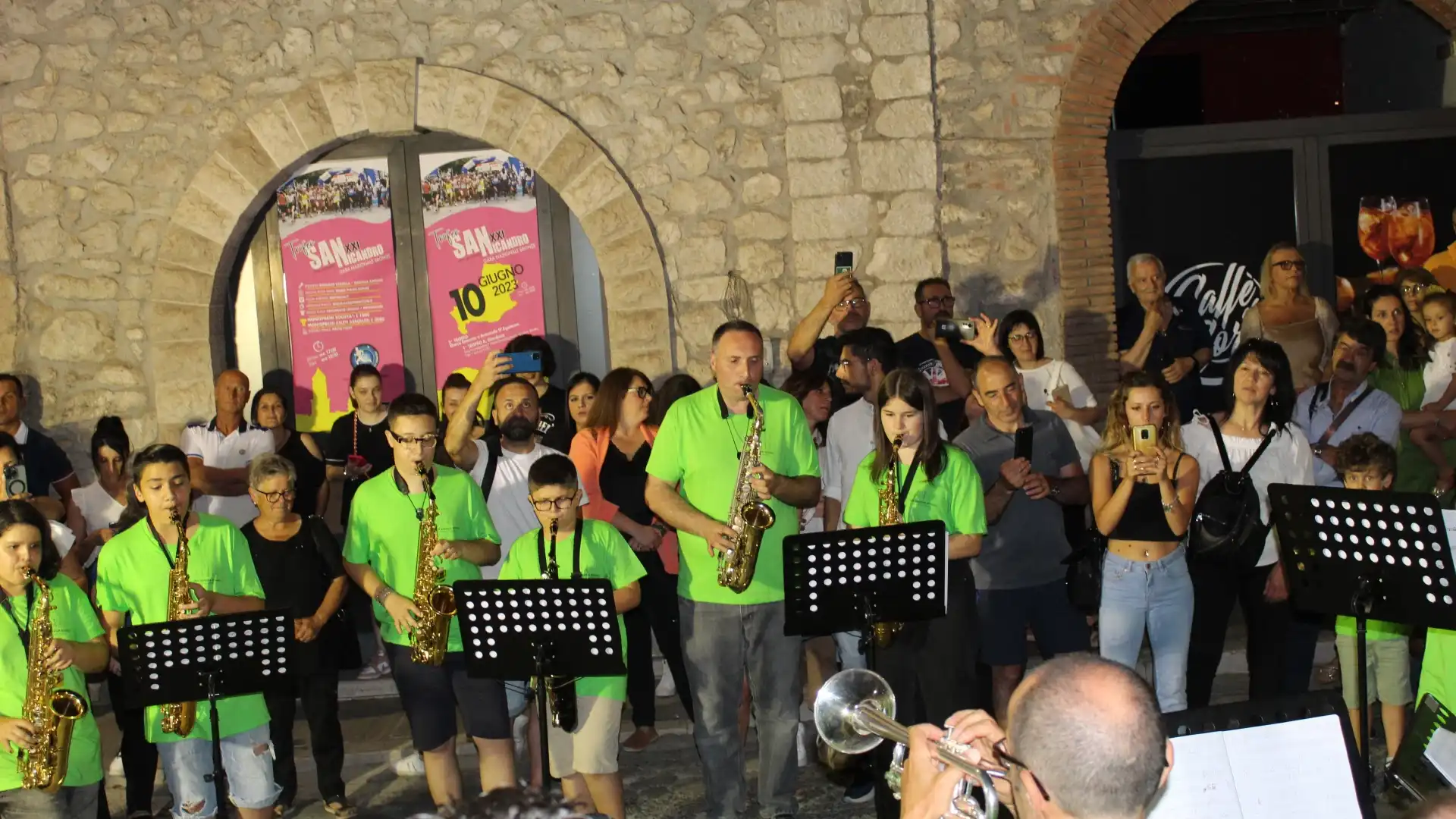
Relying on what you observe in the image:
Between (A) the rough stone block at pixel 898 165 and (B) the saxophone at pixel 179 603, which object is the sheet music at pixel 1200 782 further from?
(A) the rough stone block at pixel 898 165

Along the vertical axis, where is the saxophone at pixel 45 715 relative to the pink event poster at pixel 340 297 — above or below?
below

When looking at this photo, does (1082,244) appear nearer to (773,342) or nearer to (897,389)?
(773,342)

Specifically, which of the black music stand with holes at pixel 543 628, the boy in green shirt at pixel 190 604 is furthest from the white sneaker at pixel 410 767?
the black music stand with holes at pixel 543 628

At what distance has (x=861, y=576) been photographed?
A: 5730mm

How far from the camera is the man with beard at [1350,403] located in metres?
7.52

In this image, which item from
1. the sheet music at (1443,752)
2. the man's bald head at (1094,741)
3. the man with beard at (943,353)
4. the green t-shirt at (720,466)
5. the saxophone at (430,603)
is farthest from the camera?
the man with beard at (943,353)

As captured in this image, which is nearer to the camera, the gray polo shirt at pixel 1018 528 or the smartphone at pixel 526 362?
the gray polo shirt at pixel 1018 528

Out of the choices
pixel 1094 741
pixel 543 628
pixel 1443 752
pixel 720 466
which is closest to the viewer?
pixel 1094 741

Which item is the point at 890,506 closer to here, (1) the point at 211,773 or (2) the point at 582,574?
(2) the point at 582,574

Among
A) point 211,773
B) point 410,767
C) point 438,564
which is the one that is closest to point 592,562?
point 438,564

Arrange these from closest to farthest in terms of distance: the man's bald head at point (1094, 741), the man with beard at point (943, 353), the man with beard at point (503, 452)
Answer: the man's bald head at point (1094, 741) → the man with beard at point (503, 452) → the man with beard at point (943, 353)

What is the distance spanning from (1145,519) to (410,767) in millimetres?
3860

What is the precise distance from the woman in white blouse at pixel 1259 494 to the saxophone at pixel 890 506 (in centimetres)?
152

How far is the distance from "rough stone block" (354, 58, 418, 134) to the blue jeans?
5890 millimetres
